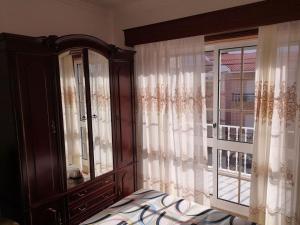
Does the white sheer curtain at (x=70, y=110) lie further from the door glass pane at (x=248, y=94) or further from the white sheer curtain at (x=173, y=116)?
the door glass pane at (x=248, y=94)

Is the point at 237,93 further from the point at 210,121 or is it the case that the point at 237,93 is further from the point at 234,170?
the point at 234,170

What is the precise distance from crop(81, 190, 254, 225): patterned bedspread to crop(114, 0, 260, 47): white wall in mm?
1892

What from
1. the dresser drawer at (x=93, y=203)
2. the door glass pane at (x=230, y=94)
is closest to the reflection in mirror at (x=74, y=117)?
the dresser drawer at (x=93, y=203)

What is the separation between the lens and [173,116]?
2.77 meters

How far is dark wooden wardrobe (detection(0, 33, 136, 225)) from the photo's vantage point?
1.85 metres

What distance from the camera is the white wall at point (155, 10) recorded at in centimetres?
237

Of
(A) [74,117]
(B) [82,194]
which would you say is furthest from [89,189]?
(A) [74,117]

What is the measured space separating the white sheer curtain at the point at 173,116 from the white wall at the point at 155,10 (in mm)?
298

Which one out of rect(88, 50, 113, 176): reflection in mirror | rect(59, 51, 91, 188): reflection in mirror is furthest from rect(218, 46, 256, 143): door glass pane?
rect(59, 51, 91, 188): reflection in mirror

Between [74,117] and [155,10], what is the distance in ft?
5.21

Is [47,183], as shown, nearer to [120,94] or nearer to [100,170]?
[100,170]

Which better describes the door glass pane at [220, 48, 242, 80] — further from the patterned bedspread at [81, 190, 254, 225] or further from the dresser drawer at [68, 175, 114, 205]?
the dresser drawer at [68, 175, 114, 205]

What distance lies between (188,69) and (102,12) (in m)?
1.45

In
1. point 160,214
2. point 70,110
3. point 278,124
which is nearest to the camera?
point 160,214
